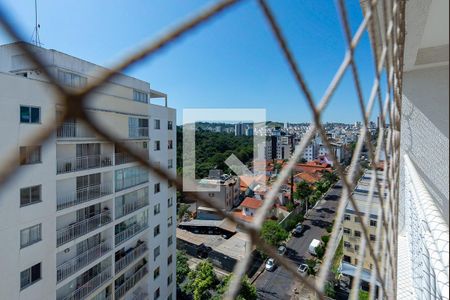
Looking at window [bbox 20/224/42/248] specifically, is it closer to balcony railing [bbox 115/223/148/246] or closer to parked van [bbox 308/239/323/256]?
balcony railing [bbox 115/223/148/246]

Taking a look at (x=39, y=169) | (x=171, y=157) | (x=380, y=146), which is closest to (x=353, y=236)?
(x=171, y=157)

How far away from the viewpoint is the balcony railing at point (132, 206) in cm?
479

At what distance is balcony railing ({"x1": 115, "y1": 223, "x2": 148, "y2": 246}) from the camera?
473 centimetres

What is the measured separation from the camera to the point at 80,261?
13.1 ft

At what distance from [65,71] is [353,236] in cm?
809

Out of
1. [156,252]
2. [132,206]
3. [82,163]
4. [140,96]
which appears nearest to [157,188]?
[132,206]

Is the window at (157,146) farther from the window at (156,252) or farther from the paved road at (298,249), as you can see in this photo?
the paved road at (298,249)

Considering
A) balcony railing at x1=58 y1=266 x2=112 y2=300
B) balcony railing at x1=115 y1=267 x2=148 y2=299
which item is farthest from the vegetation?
balcony railing at x1=58 y1=266 x2=112 y2=300

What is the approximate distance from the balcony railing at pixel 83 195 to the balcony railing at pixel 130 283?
1.62m

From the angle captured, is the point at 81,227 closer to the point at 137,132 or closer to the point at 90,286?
the point at 90,286

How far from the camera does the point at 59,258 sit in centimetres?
373

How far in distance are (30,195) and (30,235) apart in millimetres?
458

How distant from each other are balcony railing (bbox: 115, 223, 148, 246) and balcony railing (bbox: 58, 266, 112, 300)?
447 millimetres

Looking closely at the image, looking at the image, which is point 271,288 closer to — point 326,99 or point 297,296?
point 297,296
